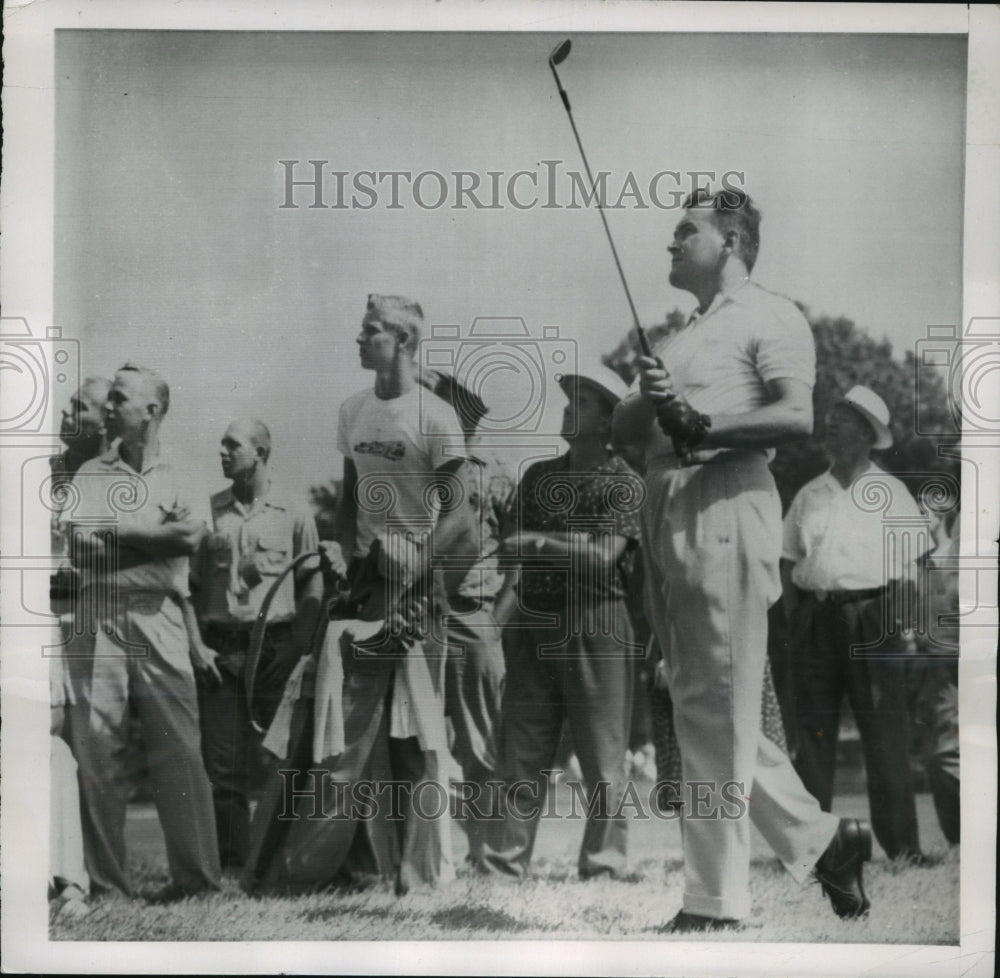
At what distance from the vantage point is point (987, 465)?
447 cm

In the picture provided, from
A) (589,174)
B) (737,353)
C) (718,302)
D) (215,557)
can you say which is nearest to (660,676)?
(737,353)

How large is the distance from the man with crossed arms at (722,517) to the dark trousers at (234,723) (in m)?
1.19

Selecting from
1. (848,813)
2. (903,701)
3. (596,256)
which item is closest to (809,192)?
(596,256)

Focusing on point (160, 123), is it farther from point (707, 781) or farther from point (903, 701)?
point (903, 701)

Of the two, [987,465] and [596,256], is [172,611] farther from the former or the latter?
[987,465]

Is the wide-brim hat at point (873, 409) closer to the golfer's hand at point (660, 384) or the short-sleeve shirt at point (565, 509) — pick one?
the golfer's hand at point (660, 384)

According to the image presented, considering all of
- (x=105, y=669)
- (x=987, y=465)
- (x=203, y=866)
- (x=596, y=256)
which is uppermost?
(x=596, y=256)

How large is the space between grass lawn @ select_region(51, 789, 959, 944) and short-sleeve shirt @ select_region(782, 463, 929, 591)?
0.70 metres

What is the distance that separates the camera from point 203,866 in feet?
14.7

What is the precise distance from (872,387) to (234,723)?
2.25 metres

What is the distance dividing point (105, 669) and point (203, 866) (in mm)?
691

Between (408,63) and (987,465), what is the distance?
2.20 m

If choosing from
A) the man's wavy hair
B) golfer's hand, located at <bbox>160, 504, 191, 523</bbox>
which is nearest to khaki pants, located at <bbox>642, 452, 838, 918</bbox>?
the man's wavy hair

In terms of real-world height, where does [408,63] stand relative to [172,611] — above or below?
above
